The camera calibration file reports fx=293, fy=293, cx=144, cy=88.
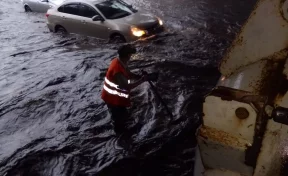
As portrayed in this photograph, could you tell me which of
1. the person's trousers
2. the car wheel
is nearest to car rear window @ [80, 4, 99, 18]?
the person's trousers

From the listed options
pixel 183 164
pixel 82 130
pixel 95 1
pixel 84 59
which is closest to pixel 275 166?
pixel 183 164

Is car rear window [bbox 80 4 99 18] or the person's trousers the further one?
car rear window [bbox 80 4 99 18]

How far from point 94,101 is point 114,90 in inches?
94.9

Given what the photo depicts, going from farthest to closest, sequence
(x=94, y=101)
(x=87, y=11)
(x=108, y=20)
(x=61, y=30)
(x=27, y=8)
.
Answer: (x=27, y=8)
(x=61, y=30)
(x=87, y=11)
(x=108, y=20)
(x=94, y=101)

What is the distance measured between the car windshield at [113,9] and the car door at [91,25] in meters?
0.27

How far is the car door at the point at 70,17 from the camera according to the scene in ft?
33.3

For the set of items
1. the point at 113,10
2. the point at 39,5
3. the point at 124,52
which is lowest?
the point at 39,5

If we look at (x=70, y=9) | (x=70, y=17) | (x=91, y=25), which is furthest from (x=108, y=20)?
(x=70, y=9)

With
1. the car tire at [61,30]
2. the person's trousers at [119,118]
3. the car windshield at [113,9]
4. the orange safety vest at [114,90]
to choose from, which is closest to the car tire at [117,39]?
the car windshield at [113,9]

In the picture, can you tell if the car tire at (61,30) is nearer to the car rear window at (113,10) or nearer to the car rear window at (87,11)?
the car rear window at (87,11)

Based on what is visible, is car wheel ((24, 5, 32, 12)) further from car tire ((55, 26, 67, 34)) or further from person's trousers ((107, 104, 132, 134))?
person's trousers ((107, 104, 132, 134))

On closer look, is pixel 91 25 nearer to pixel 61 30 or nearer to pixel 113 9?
pixel 113 9

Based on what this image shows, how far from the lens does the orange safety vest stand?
4.39 meters

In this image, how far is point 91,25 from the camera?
31.7 feet
